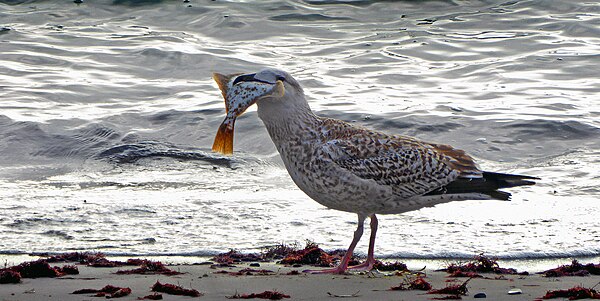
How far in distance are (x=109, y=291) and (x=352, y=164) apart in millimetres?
2253

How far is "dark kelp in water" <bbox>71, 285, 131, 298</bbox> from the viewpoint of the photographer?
16.8 ft

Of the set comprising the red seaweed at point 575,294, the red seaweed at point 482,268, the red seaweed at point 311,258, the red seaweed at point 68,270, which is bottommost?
the red seaweed at point 311,258

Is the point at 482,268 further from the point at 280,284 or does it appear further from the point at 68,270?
the point at 68,270

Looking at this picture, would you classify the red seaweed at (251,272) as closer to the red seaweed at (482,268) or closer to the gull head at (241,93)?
the gull head at (241,93)

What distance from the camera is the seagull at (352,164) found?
6.72 meters

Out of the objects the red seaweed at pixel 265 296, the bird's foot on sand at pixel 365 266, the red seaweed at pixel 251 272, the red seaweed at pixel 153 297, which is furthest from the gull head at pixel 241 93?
the red seaweed at pixel 153 297

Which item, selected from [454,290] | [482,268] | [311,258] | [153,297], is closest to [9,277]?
[153,297]

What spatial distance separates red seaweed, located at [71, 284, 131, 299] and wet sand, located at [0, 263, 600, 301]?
1.4 inches

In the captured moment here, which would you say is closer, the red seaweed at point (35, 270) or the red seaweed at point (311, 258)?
the red seaweed at point (35, 270)

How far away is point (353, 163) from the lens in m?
6.85

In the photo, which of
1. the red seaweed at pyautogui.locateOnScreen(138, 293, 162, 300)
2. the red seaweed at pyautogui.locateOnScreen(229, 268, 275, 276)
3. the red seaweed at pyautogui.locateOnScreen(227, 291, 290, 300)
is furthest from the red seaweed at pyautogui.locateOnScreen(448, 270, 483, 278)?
the red seaweed at pyautogui.locateOnScreen(138, 293, 162, 300)

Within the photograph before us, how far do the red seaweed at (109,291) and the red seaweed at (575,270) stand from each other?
9.11 feet

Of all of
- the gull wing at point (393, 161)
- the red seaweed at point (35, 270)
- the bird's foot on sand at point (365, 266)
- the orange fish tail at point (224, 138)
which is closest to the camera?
the red seaweed at point (35, 270)

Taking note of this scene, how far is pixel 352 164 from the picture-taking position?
6840mm
